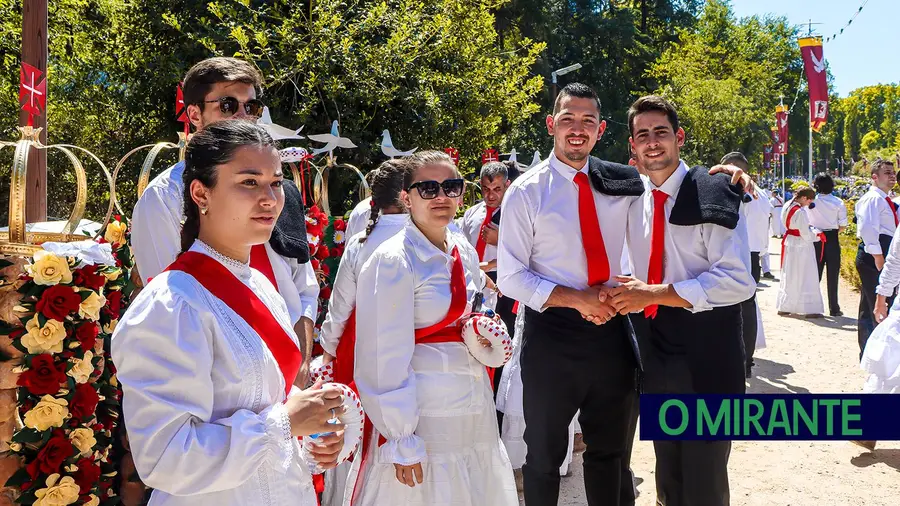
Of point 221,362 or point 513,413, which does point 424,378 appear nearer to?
point 221,362

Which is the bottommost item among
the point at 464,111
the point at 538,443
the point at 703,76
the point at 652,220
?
the point at 538,443

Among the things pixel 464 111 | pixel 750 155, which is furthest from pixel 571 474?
pixel 750 155

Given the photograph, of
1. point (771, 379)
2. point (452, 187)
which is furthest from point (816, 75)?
point (452, 187)

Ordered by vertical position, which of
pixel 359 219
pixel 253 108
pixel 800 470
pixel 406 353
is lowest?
pixel 800 470

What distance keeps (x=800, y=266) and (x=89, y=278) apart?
12140 mm

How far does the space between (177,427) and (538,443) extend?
231 cm

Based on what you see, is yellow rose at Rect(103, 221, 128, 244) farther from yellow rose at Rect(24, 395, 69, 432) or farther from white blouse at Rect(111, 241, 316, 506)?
white blouse at Rect(111, 241, 316, 506)

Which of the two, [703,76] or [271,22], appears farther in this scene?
[703,76]

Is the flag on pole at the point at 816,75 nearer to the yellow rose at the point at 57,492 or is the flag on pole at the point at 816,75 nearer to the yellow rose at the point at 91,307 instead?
the yellow rose at the point at 91,307

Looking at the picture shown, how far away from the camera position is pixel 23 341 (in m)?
3.04

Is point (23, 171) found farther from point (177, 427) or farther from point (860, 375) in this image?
point (860, 375)

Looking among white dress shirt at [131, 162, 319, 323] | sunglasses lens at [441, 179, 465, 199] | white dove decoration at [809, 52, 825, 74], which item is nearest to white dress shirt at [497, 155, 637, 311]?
sunglasses lens at [441, 179, 465, 199]

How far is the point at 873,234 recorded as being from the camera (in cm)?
905

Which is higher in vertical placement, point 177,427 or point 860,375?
point 177,427
